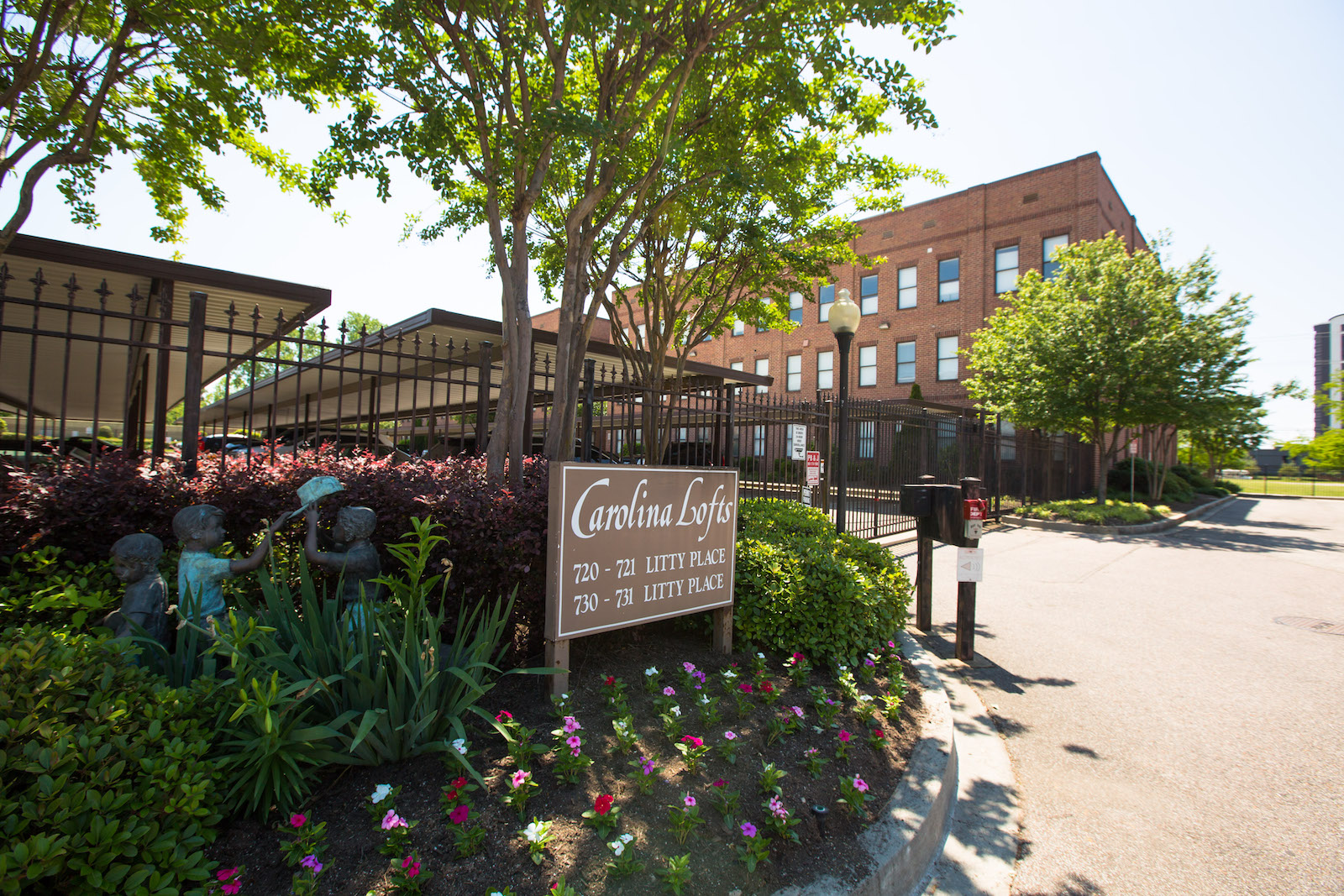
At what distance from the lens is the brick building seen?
891 inches

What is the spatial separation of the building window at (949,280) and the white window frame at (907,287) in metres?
0.93

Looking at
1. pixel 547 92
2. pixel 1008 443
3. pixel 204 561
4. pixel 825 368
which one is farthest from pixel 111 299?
pixel 825 368

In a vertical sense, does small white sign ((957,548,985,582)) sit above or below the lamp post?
below

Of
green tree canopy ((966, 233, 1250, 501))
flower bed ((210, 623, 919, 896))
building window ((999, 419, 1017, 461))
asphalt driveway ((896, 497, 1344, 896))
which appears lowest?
asphalt driveway ((896, 497, 1344, 896))

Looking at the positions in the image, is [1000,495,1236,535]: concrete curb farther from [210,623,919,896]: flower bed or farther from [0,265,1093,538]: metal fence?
[210,623,919,896]: flower bed

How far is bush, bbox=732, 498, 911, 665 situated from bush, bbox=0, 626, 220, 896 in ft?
10.2

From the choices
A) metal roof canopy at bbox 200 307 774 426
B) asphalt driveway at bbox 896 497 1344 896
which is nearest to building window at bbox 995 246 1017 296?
metal roof canopy at bbox 200 307 774 426

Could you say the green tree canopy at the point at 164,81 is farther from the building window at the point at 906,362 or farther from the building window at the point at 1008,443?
the building window at the point at 906,362

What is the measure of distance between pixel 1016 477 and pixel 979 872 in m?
19.7

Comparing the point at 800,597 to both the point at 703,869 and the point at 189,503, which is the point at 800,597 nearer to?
the point at 703,869

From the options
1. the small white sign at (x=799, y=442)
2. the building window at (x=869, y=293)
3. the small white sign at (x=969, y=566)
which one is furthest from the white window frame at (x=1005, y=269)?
the small white sign at (x=969, y=566)

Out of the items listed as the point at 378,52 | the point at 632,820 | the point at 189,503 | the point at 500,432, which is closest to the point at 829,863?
the point at 632,820

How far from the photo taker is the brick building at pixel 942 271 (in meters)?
22.6

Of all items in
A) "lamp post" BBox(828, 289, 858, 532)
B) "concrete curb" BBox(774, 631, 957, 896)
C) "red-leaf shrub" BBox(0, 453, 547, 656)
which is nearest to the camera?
"concrete curb" BBox(774, 631, 957, 896)
